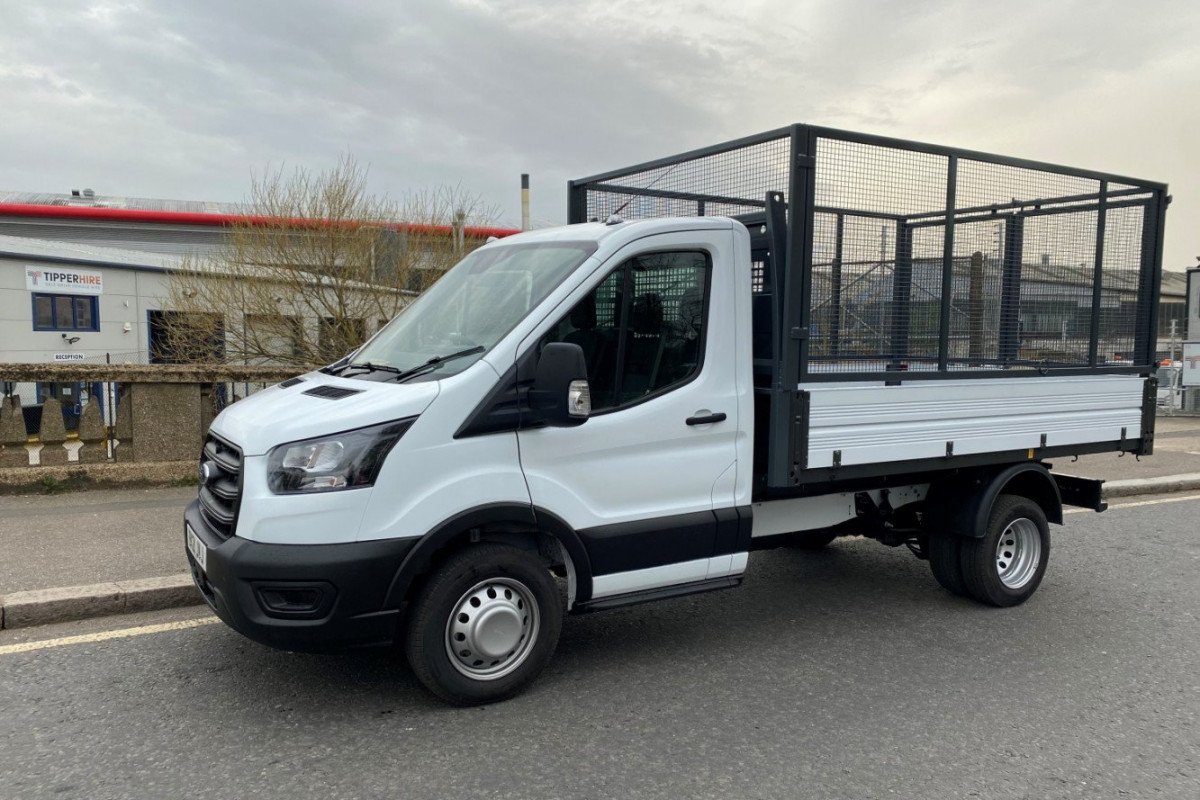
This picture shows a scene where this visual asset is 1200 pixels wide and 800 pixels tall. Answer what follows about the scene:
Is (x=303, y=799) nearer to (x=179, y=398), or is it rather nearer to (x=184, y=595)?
(x=184, y=595)

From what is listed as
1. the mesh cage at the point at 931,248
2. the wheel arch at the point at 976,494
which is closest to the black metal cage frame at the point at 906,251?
the mesh cage at the point at 931,248

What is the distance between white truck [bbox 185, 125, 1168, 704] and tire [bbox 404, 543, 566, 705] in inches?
0.5

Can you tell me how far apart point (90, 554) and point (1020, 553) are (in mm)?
6396

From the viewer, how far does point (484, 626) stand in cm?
388

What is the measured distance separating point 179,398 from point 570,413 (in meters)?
6.17

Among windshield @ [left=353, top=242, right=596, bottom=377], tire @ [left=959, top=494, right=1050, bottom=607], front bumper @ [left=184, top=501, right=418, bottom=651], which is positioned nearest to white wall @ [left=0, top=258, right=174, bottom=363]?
windshield @ [left=353, top=242, right=596, bottom=377]

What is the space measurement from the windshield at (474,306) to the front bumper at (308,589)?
2.91 ft

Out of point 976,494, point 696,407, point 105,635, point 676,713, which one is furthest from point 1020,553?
point 105,635

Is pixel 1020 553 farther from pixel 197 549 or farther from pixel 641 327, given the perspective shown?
pixel 197 549

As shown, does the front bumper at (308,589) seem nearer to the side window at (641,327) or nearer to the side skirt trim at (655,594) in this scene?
the side skirt trim at (655,594)

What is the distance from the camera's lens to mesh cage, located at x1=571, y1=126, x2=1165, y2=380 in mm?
4734

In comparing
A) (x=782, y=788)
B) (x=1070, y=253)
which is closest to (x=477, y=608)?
(x=782, y=788)

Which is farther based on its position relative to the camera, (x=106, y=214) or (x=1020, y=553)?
(x=106, y=214)

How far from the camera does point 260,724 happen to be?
3793mm
